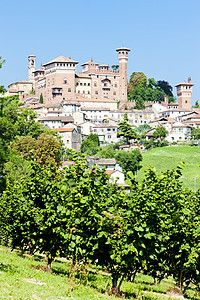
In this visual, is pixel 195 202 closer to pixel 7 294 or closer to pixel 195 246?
pixel 195 246

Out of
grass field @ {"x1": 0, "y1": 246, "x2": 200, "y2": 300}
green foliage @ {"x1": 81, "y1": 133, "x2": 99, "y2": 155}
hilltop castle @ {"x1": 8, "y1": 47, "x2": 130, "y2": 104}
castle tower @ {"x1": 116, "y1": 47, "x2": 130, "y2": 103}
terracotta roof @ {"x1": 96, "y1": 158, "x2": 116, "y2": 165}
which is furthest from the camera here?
castle tower @ {"x1": 116, "y1": 47, "x2": 130, "y2": 103}

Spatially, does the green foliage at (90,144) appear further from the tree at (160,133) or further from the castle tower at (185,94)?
the castle tower at (185,94)

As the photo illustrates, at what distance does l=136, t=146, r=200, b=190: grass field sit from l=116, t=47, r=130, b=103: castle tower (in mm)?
35144

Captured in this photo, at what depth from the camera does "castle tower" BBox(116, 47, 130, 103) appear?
12688cm

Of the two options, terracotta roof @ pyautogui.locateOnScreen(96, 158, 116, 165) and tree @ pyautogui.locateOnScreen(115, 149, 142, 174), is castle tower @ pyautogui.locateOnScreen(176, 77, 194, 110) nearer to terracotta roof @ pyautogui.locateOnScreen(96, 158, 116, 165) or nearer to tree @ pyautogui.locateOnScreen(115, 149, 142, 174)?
tree @ pyautogui.locateOnScreen(115, 149, 142, 174)

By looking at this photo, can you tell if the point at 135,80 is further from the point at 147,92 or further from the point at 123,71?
the point at 123,71

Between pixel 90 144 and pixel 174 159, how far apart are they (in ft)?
52.6

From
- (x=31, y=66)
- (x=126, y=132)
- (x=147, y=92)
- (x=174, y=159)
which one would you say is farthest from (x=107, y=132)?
(x=31, y=66)

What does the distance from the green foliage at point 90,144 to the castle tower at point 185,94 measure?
1585 inches

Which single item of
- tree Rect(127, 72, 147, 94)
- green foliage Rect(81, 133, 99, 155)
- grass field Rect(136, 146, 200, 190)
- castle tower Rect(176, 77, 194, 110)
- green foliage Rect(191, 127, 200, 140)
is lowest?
grass field Rect(136, 146, 200, 190)

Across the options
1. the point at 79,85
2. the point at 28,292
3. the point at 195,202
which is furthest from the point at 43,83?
the point at 28,292

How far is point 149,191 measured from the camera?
14.2 m

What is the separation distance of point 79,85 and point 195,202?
100813 mm

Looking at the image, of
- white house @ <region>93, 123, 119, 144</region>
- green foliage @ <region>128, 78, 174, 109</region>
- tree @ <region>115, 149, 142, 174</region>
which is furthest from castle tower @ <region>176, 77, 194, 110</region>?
tree @ <region>115, 149, 142, 174</region>
